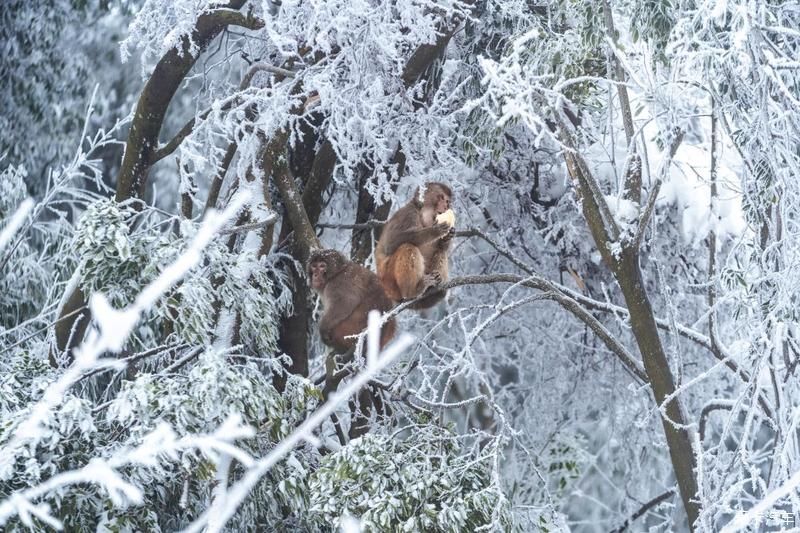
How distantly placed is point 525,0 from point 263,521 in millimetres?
3850

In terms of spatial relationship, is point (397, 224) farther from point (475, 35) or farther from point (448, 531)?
point (448, 531)

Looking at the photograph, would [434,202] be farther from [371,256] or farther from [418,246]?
[371,256]

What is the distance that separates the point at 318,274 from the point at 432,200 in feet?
2.84

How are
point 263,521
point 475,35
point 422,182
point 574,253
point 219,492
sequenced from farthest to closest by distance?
point 574,253 → point 475,35 → point 422,182 → point 263,521 → point 219,492

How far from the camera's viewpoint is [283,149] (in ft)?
23.2

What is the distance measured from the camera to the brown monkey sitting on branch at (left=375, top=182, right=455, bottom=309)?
7.04 metres

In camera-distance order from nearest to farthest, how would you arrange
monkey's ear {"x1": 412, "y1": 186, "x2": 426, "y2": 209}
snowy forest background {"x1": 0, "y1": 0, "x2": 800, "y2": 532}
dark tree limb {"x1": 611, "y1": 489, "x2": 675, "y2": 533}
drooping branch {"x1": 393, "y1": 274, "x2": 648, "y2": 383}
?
snowy forest background {"x1": 0, "y1": 0, "x2": 800, "y2": 532} < drooping branch {"x1": 393, "y1": 274, "x2": 648, "y2": 383} < monkey's ear {"x1": 412, "y1": 186, "x2": 426, "y2": 209} < dark tree limb {"x1": 611, "y1": 489, "x2": 675, "y2": 533}

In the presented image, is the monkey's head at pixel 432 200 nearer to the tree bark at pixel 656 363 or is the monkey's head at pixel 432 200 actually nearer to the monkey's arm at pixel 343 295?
the monkey's arm at pixel 343 295

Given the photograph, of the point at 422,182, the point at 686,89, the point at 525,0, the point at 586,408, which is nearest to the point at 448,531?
the point at 686,89

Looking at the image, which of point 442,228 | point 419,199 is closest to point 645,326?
point 442,228

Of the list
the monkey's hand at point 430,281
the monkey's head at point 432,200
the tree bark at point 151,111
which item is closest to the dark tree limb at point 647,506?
the monkey's hand at point 430,281

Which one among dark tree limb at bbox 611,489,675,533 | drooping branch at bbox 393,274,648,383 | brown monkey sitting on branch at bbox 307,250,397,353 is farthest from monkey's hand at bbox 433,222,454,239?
dark tree limb at bbox 611,489,675,533

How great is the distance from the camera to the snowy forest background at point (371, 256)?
485 cm

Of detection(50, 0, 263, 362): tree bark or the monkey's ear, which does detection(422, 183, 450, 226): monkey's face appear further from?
detection(50, 0, 263, 362): tree bark
